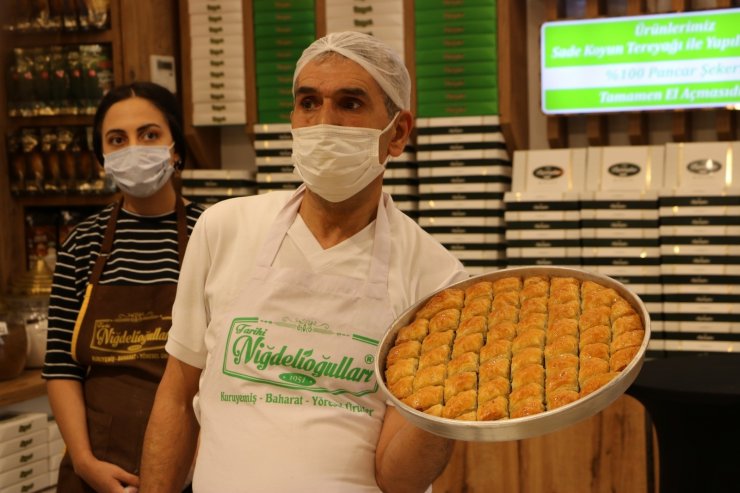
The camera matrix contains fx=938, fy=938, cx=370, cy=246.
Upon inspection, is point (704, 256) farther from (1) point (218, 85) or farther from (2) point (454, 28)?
(1) point (218, 85)

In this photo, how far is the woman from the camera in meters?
2.19

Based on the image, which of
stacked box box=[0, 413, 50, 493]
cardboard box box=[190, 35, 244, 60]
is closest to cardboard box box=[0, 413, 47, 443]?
stacked box box=[0, 413, 50, 493]

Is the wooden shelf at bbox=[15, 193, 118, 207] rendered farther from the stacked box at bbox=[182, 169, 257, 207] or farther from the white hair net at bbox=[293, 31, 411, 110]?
the white hair net at bbox=[293, 31, 411, 110]

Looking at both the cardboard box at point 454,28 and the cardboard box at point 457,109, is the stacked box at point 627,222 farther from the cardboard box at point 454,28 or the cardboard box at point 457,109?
the cardboard box at point 454,28

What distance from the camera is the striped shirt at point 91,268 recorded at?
2.22 meters

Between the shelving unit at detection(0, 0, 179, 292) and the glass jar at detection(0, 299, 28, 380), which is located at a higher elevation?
the shelving unit at detection(0, 0, 179, 292)

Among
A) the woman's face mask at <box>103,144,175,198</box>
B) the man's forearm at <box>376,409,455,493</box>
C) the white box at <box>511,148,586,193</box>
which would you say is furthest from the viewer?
the white box at <box>511,148,586,193</box>

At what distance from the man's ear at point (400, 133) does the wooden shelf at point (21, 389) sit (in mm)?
1854

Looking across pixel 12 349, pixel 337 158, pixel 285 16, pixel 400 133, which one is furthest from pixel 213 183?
pixel 337 158

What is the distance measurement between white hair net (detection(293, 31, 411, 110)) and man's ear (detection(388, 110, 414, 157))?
41mm

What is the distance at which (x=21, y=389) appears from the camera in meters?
3.01

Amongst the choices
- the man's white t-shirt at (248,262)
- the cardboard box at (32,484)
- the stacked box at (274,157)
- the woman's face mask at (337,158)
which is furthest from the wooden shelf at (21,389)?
the woman's face mask at (337,158)

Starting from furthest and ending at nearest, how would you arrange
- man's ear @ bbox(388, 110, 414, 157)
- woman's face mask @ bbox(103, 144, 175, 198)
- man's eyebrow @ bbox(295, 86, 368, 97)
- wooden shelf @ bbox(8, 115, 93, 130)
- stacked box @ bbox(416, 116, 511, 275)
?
1. wooden shelf @ bbox(8, 115, 93, 130)
2. stacked box @ bbox(416, 116, 511, 275)
3. woman's face mask @ bbox(103, 144, 175, 198)
4. man's ear @ bbox(388, 110, 414, 157)
5. man's eyebrow @ bbox(295, 86, 368, 97)

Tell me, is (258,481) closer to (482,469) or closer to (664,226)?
(482,469)
